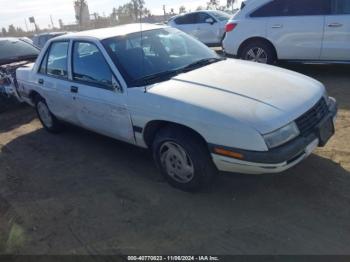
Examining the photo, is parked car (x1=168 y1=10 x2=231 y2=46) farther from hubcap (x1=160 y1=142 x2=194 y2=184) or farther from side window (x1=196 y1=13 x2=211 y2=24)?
hubcap (x1=160 y1=142 x2=194 y2=184)

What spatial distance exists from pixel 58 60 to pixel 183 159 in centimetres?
267

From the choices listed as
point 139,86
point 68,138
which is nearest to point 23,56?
point 68,138

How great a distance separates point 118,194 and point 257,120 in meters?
1.72

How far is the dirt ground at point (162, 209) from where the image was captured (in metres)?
3.11

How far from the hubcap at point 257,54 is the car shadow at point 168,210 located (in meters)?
4.12

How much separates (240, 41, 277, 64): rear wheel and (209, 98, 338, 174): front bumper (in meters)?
4.74

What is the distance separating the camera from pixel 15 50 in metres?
8.48

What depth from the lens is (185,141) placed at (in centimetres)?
357

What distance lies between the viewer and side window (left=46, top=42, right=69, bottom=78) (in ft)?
16.8

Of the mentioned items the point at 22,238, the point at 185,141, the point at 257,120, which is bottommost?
the point at 22,238

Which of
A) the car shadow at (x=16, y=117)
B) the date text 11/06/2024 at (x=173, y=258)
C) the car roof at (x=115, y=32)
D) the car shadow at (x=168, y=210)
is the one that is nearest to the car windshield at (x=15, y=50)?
the car shadow at (x=16, y=117)

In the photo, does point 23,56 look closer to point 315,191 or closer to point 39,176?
point 39,176

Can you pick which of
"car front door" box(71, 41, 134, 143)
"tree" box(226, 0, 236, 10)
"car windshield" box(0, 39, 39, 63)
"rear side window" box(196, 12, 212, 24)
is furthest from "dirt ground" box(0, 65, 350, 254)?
"tree" box(226, 0, 236, 10)

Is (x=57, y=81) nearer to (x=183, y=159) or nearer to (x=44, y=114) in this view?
(x=44, y=114)
